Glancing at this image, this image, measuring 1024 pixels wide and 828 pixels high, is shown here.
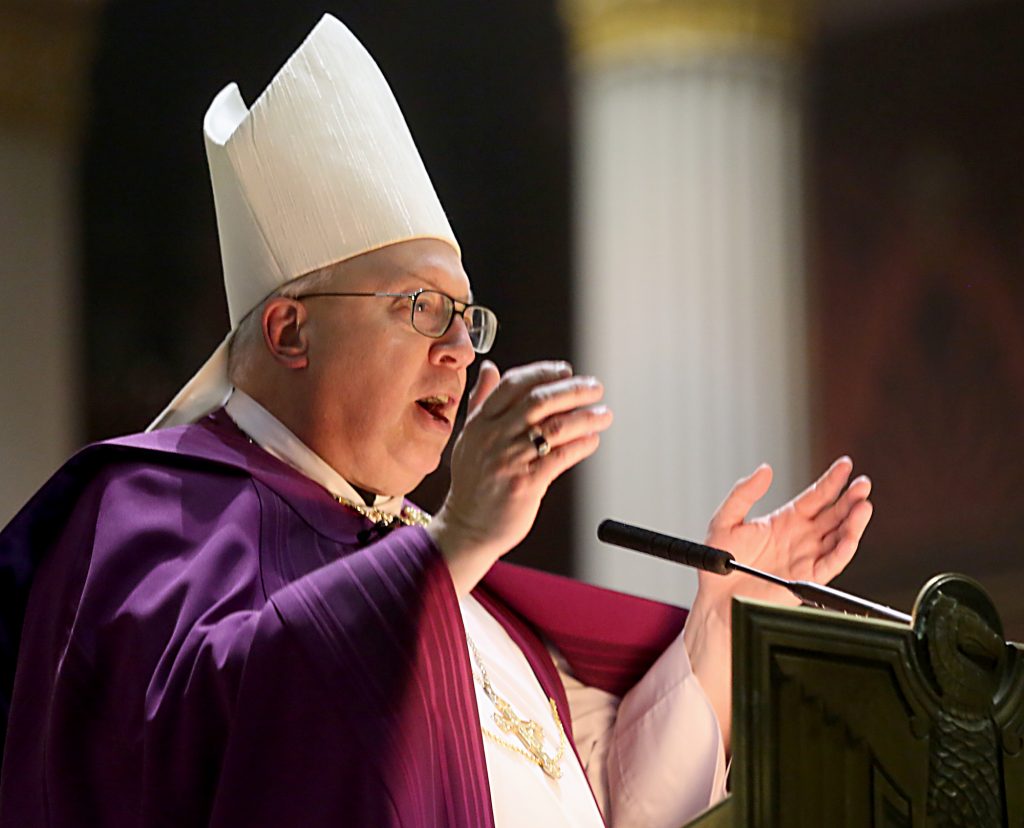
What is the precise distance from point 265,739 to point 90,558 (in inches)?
18.2

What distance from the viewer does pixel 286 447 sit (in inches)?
98.6

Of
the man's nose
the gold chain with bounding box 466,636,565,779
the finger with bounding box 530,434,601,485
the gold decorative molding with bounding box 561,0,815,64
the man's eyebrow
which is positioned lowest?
the gold chain with bounding box 466,636,565,779

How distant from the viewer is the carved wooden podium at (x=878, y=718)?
159 cm

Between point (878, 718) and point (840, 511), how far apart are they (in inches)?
39.6

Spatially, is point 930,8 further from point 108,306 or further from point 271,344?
point 271,344

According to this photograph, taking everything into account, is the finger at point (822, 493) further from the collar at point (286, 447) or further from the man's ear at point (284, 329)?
the man's ear at point (284, 329)

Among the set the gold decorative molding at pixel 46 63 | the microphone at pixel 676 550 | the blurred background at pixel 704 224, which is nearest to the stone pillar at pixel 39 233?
the gold decorative molding at pixel 46 63

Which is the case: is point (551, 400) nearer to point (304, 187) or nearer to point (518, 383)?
point (518, 383)

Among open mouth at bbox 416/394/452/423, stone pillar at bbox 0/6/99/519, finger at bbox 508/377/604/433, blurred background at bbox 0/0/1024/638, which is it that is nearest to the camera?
finger at bbox 508/377/604/433

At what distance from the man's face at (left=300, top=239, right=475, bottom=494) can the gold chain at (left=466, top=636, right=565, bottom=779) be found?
1.01 ft

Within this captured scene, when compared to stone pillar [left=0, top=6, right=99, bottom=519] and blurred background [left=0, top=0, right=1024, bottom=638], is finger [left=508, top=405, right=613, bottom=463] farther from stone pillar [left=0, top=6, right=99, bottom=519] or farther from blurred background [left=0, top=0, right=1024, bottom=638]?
blurred background [left=0, top=0, right=1024, bottom=638]

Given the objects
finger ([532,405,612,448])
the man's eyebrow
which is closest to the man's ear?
the man's eyebrow

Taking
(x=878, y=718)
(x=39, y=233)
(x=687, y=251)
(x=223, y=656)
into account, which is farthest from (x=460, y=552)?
(x=687, y=251)

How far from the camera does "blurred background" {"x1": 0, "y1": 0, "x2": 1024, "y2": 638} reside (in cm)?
504
